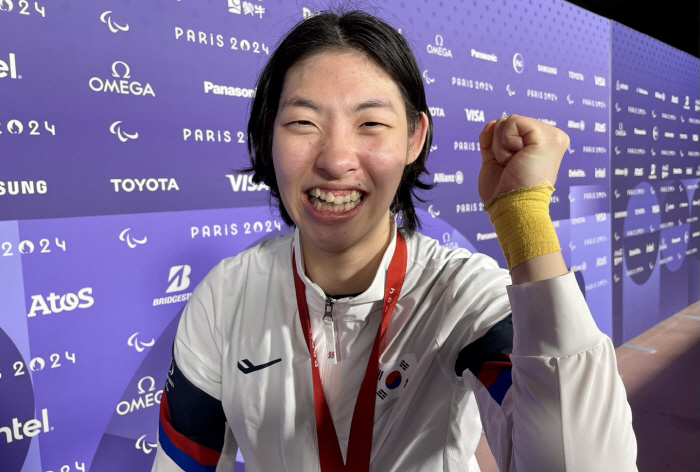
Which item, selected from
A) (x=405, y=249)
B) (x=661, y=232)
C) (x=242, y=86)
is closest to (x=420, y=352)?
(x=405, y=249)

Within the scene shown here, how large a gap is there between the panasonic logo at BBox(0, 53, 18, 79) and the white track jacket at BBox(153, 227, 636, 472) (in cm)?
81

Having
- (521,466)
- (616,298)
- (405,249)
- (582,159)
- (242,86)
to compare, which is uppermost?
(242,86)

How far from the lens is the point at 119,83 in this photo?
Result: 1.51 meters

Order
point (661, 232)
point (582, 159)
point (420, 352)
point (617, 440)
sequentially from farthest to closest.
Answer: point (661, 232) → point (582, 159) → point (420, 352) → point (617, 440)

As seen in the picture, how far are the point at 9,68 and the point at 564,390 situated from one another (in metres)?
1.51

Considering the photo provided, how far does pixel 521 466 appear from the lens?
2.29 ft

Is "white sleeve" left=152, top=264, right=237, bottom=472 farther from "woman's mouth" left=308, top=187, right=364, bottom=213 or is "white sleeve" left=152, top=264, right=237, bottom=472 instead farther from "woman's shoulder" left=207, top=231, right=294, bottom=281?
"woman's mouth" left=308, top=187, right=364, bottom=213

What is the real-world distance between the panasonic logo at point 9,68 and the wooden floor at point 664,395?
236 cm

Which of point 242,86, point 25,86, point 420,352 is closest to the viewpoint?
point 420,352

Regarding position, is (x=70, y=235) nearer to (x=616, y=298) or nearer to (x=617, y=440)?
(x=617, y=440)

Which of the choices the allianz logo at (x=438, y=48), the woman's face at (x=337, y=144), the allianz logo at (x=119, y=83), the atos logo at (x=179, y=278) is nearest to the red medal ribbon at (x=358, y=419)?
the woman's face at (x=337, y=144)

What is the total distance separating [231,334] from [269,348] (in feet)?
0.30

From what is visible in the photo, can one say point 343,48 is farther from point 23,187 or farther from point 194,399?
point 23,187

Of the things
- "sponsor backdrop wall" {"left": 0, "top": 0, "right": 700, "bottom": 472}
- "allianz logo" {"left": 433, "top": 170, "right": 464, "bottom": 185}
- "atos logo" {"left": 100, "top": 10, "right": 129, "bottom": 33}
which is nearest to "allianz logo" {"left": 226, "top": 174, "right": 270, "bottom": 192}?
"sponsor backdrop wall" {"left": 0, "top": 0, "right": 700, "bottom": 472}
